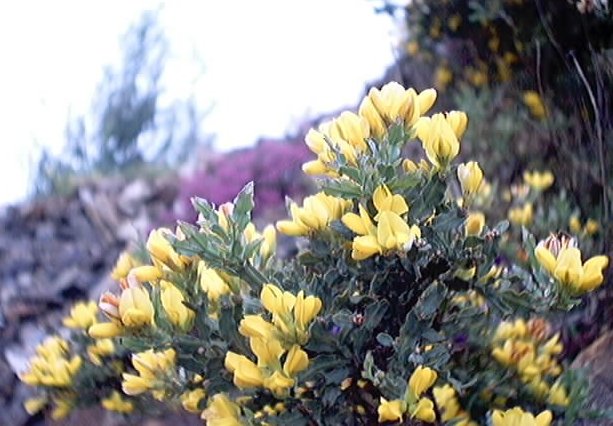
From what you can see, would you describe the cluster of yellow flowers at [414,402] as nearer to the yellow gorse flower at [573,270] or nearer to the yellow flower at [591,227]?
the yellow gorse flower at [573,270]

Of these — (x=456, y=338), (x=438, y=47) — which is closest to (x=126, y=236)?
(x=438, y=47)

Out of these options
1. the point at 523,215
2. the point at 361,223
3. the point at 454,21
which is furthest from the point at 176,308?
the point at 454,21

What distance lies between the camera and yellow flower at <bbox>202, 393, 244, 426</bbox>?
1444 mm

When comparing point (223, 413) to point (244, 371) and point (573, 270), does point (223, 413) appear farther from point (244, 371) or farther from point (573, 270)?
point (573, 270)

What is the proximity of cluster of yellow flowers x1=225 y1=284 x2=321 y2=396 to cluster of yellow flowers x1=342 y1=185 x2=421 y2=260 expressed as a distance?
112 millimetres

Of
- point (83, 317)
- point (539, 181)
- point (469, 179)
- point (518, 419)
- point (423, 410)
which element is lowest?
point (539, 181)

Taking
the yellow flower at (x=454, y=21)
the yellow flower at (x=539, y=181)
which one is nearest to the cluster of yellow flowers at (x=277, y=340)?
the yellow flower at (x=539, y=181)

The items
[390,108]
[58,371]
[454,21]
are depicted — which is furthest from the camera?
[454,21]

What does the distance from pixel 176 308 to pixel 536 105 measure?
261 cm

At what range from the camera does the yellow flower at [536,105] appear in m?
3.68

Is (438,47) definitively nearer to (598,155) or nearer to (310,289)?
(598,155)

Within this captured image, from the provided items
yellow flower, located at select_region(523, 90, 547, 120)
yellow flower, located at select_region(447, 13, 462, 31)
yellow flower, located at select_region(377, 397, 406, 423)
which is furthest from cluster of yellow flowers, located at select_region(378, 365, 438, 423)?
yellow flower, located at select_region(447, 13, 462, 31)

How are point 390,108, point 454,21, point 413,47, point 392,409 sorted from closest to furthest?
point 392,409 < point 390,108 < point 454,21 < point 413,47

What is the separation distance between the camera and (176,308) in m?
1.45
